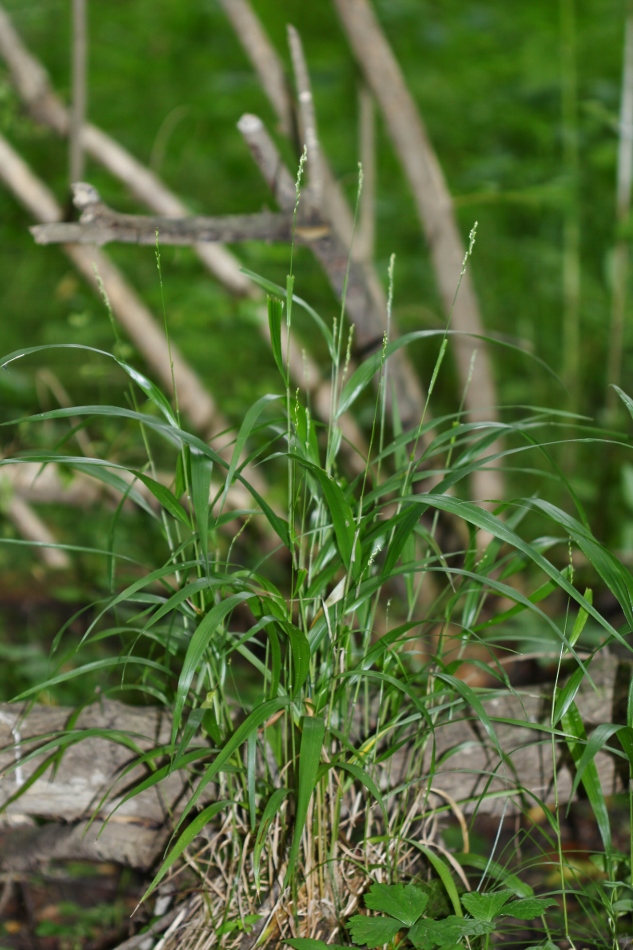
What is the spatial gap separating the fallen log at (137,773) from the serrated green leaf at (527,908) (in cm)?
16

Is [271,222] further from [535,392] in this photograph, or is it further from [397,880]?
[535,392]

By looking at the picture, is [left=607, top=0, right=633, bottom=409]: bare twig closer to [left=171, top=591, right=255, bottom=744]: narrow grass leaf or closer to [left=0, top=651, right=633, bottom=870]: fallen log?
[left=0, top=651, right=633, bottom=870]: fallen log

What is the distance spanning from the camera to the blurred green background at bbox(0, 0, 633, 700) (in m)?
2.40

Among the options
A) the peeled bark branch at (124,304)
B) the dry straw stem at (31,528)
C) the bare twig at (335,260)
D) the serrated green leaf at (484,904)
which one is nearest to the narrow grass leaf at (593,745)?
the serrated green leaf at (484,904)

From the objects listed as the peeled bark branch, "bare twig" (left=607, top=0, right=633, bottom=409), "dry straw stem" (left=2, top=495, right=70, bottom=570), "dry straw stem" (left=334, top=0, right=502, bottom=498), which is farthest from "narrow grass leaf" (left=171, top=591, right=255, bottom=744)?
"bare twig" (left=607, top=0, right=633, bottom=409)

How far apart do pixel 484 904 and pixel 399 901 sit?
7 cm

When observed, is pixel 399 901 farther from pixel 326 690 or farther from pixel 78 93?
pixel 78 93

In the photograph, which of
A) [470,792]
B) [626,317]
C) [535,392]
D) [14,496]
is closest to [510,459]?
[535,392]

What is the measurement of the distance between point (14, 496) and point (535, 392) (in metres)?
1.50

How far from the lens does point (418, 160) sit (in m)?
1.57

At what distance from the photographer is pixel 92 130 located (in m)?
1.80

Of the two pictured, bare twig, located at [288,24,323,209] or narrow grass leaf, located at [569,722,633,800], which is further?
bare twig, located at [288,24,323,209]

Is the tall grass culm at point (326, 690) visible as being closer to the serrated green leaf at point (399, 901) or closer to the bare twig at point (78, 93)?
the serrated green leaf at point (399, 901)

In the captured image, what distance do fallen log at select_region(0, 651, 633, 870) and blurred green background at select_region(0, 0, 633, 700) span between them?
1.20 meters
